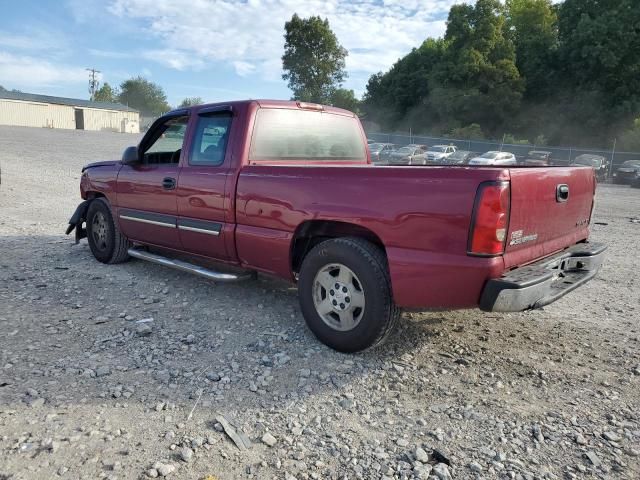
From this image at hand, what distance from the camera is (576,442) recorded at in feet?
8.79

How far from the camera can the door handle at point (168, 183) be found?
4.76 m

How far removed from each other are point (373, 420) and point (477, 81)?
2163 inches

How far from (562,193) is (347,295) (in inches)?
67.7

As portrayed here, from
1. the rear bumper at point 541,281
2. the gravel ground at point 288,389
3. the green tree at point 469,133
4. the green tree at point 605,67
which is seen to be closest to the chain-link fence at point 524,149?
the green tree at point 469,133

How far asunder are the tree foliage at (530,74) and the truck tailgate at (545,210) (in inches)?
1804

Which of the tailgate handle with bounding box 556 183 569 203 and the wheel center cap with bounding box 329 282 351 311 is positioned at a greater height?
the tailgate handle with bounding box 556 183 569 203

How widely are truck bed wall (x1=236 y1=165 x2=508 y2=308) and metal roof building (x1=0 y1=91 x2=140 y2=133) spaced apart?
220 feet

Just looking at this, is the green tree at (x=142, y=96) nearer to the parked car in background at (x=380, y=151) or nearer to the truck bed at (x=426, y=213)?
the parked car in background at (x=380, y=151)

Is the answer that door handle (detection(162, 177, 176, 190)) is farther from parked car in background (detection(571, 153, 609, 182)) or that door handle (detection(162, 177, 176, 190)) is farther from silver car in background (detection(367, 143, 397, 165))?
silver car in background (detection(367, 143, 397, 165))

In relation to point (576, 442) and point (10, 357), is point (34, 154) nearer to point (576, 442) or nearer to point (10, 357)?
point (10, 357)

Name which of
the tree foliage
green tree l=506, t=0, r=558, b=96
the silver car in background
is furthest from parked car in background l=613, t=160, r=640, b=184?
green tree l=506, t=0, r=558, b=96

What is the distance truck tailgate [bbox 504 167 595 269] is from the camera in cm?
306

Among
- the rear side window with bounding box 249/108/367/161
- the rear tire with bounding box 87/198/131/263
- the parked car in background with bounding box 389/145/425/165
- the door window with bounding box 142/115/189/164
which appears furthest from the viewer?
the parked car in background with bounding box 389/145/425/165

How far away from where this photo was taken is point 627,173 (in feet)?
81.6
